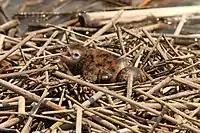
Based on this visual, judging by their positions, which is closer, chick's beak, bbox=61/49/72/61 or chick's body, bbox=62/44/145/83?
chick's body, bbox=62/44/145/83

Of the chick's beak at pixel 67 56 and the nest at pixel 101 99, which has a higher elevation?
the chick's beak at pixel 67 56

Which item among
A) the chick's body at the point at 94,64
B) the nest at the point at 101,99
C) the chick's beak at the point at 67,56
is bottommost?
the nest at the point at 101,99

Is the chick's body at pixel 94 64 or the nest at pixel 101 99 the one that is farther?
the chick's body at pixel 94 64

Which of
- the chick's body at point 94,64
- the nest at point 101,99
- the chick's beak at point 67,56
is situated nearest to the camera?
the nest at point 101,99

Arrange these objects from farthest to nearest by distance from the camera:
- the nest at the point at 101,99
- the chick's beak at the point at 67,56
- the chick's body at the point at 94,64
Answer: the chick's beak at the point at 67,56
the chick's body at the point at 94,64
the nest at the point at 101,99

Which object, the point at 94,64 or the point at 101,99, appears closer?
the point at 101,99

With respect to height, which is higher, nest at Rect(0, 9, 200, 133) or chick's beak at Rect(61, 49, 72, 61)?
chick's beak at Rect(61, 49, 72, 61)

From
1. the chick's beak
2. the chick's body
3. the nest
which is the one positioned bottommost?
the nest

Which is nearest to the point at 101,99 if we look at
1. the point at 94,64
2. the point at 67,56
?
the point at 94,64

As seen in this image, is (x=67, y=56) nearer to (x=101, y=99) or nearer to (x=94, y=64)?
(x=94, y=64)

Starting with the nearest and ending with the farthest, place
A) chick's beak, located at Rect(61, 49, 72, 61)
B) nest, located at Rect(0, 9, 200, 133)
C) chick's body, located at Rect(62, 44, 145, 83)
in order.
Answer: nest, located at Rect(0, 9, 200, 133)
chick's body, located at Rect(62, 44, 145, 83)
chick's beak, located at Rect(61, 49, 72, 61)
